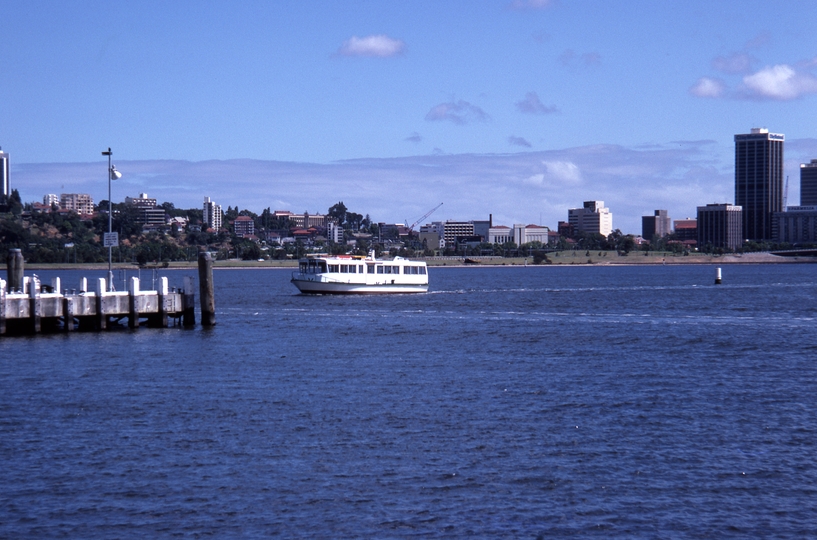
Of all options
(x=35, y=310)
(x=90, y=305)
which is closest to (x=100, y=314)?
(x=90, y=305)

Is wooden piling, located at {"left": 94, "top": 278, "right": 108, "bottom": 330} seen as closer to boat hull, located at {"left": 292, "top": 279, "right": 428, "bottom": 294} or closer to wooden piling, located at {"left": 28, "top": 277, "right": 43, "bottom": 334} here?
wooden piling, located at {"left": 28, "top": 277, "right": 43, "bottom": 334}

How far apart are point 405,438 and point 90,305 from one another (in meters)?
29.8

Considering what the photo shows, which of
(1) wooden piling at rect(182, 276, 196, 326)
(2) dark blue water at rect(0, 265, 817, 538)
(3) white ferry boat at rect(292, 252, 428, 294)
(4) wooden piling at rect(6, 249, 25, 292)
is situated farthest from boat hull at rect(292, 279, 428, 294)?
(2) dark blue water at rect(0, 265, 817, 538)

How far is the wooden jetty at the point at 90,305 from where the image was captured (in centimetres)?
4878

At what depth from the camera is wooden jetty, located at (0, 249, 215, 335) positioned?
160 ft

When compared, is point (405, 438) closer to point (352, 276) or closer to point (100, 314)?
point (100, 314)

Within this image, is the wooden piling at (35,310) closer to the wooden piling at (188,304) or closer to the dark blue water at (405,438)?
the dark blue water at (405,438)

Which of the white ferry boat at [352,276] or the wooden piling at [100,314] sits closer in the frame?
the wooden piling at [100,314]

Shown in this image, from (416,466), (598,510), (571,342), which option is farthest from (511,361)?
(598,510)

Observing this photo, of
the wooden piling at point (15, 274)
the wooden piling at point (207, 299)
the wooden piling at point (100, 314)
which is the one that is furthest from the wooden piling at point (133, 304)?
the wooden piling at point (15, 274)

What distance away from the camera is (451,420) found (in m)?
27.6

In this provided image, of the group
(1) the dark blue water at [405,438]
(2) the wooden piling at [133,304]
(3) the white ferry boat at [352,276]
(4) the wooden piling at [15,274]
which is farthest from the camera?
(3) the white ferry boat at [352,276]

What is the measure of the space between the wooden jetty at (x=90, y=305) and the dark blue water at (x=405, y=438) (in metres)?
1.39

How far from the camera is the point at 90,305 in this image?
5038cm
